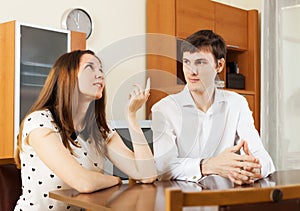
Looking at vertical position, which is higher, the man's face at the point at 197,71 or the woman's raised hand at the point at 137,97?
the man's face at the point at 197,71

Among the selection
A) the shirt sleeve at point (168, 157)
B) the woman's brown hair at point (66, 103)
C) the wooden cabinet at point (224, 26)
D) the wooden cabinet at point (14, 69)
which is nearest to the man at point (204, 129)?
the shirt sleeve at point (168, 157)

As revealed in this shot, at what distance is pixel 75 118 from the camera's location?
1.99 meters

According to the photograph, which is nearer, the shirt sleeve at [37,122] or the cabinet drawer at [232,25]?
the shirt sleeve at [37,122]

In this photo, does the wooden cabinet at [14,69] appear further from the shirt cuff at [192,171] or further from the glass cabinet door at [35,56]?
the shirt cuff at [192,171]

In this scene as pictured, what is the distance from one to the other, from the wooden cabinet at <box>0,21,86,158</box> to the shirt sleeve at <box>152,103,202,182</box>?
52.0 inches

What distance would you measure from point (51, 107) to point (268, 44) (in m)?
3.41

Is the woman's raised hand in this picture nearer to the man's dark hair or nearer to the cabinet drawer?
the man's dark hair

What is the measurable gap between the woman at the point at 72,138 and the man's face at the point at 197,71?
0.30 m

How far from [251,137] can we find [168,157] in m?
0.42

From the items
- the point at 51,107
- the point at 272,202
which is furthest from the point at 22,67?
the point at 272,202

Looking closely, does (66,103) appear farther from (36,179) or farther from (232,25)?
(232,25)

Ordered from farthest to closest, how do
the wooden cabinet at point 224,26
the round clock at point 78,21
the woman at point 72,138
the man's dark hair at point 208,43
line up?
the wooden cabinet at point 224,26 → the round clock at point 78,21 → the man's dark hair at point 208,43 → the woman at point 72,138

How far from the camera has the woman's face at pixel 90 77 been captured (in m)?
1.87

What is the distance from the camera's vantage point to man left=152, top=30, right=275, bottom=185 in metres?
1.96
